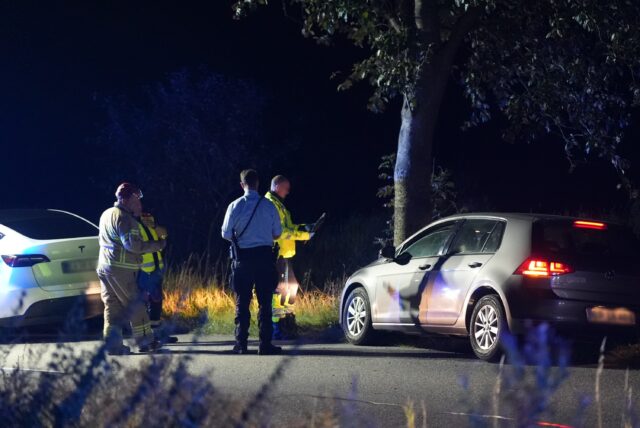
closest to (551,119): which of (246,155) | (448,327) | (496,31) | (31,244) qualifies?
(496,31)

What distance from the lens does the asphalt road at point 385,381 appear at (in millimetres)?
8102

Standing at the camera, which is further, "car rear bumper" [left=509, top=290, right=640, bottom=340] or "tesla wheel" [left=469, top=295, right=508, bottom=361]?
"tesla wheel" [left=469, top=295, right=508, bottom=361]

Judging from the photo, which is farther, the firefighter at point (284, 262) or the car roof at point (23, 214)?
the car roof at point (23, 214)

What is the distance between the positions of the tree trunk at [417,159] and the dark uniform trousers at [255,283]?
3881mm

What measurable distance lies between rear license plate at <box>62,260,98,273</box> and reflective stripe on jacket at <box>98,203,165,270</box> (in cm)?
174

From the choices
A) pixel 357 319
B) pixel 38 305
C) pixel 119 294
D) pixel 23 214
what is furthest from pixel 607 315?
pixel 23 214

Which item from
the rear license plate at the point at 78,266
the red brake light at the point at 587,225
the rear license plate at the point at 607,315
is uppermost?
the red brake light at the point at 587,225

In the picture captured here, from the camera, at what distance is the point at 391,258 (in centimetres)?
1295

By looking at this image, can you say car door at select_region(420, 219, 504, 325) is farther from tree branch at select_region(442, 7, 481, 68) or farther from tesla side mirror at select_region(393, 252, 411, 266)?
tree branch at select_region(442, 7, 481, 68)

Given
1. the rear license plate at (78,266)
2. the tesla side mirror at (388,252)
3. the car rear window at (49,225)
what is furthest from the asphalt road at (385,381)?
the car rear window at (49,225)

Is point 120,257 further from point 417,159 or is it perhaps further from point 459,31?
point 459,31

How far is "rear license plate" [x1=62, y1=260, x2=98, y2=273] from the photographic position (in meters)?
14.1

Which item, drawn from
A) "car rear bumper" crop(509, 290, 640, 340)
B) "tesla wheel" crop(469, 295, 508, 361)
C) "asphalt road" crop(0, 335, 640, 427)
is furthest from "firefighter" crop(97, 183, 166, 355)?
"car rear bumper" crop(509, 290, 640, 340)

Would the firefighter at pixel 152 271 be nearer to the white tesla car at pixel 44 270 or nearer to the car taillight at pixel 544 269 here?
the white tesla car at pixel 44 270
